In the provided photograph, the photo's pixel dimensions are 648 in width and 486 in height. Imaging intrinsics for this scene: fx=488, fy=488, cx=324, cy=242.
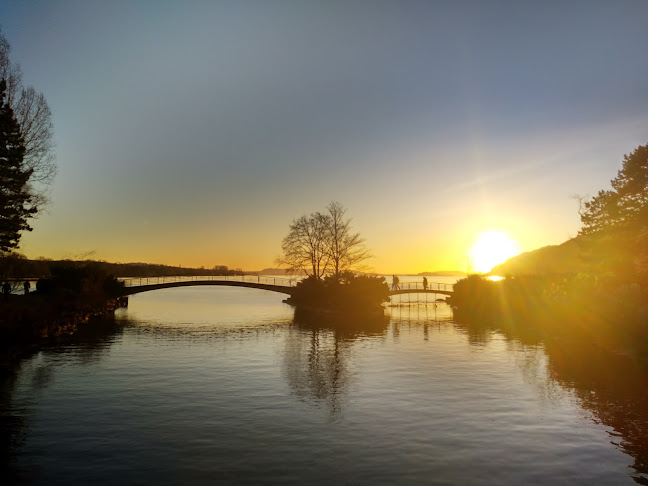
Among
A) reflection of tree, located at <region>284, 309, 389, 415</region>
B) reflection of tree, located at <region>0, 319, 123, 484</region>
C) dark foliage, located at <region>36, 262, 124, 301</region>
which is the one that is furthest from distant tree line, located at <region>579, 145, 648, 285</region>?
dark foliage, located at <region>36, 262, 124, 301</region>

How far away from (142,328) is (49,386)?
34.8 metres

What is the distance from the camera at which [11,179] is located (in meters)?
44.3

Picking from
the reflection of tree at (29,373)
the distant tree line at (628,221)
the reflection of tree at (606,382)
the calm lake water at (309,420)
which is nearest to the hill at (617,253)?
the distant tree line at (628,221)

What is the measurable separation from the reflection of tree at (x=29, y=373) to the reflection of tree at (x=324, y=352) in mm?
12708

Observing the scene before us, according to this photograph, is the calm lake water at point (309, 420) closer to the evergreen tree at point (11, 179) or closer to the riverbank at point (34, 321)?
the riverbank at point (34, 321)

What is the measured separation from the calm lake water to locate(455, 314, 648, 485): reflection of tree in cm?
20

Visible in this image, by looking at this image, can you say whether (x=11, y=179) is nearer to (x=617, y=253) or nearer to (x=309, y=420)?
(x=309, y=420)

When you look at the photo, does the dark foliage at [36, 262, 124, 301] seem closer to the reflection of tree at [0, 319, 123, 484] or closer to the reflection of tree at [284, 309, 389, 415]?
the reflection of tree at [0, 319, 123, 484]

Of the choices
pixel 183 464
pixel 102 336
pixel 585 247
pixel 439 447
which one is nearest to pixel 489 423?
pixel 439 447

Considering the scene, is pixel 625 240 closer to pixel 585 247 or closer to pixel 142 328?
pixel 585 247

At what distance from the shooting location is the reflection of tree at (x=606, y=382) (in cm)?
1927

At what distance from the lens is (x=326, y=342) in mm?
49031

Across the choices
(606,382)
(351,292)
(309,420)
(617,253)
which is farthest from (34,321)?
(617,253)

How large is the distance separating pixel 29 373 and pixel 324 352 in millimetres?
21889
